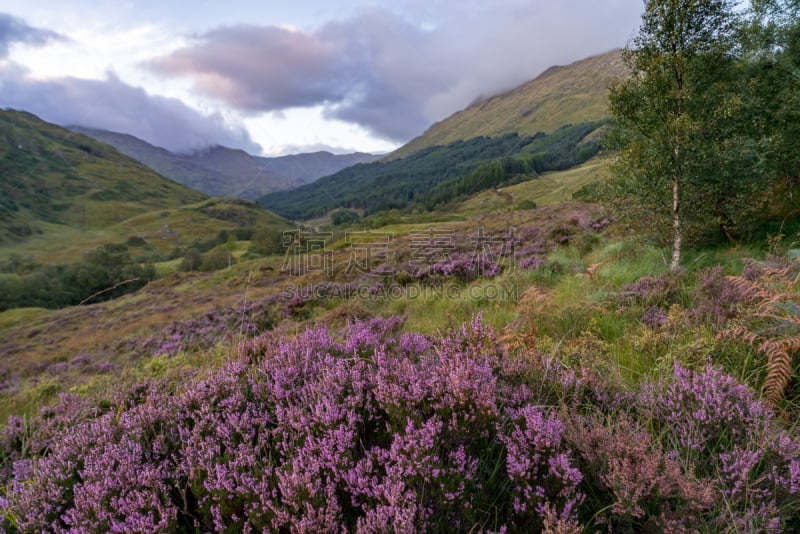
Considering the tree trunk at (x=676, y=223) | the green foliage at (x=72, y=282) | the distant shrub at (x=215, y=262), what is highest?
the tree trunk at (x=676, y=223)

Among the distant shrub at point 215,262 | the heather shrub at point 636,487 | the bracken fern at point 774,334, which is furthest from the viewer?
the distant shrub at point 215,262

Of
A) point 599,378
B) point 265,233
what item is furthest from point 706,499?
point 265,233

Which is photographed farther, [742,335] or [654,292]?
[654,292]


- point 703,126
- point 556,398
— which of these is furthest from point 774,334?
point 703,126

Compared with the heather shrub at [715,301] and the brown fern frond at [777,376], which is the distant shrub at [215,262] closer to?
the heather shrub at [715,301]

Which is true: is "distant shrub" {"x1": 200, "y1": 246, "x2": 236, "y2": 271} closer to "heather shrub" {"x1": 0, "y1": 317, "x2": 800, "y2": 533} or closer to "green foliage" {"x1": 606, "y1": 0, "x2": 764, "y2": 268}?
"green foliage" {"x1": 606, "y1": 0, "x2": 764, "y2": 268}

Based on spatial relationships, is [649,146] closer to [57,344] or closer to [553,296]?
[553,296]

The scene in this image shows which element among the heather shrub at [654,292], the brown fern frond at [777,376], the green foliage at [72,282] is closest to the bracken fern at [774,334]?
the brown fern frond at [777,376]

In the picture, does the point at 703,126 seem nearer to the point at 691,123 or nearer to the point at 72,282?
the point at 691,123

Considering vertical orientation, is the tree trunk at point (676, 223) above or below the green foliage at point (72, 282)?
above

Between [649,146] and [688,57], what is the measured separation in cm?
172

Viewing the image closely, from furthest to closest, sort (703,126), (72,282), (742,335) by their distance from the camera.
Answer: (72,282)
(703,126)
(742,335)

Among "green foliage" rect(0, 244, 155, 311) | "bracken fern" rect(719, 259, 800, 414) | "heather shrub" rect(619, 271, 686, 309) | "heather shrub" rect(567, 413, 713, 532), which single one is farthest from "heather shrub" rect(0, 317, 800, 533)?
"green foliage" rect(0, 244, 155, 311)

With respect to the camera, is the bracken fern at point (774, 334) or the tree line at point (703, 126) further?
the tree line at point (703, 126)
